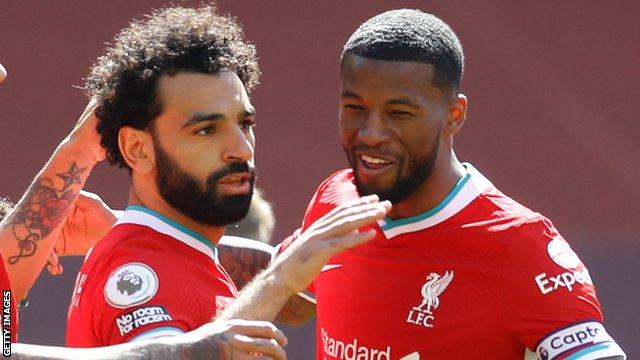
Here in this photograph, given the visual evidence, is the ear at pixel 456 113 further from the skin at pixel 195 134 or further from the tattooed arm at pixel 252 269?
the tattooed arm at pixel 252 269

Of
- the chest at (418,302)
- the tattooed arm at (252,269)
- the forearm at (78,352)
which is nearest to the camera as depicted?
the forearm at (78,352)

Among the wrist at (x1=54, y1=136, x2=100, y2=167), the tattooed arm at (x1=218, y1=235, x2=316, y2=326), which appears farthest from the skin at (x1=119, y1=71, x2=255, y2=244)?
the wrist at (x1=54, y1=136, x2=100, y2=167)

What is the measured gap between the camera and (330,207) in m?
3.99

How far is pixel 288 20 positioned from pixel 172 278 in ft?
25.6

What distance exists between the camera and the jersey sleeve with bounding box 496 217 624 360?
3303 millimetres

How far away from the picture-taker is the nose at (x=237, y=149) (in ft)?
11.5

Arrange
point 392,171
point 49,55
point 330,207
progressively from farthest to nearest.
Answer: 1. point 49,55
2. point 330,207
3. point 392,171

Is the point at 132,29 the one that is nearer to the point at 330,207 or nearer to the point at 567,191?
the point at 330,207

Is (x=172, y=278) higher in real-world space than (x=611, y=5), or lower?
lower

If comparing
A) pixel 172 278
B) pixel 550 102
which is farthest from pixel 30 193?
pixel 550 102

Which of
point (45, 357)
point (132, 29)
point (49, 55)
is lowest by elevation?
point (45, 357)

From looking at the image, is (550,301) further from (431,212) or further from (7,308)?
(7,308)

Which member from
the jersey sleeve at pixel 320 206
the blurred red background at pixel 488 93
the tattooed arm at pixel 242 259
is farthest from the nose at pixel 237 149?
the blurred red background at pixel 488 93

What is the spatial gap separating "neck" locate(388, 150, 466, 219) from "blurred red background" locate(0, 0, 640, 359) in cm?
699
